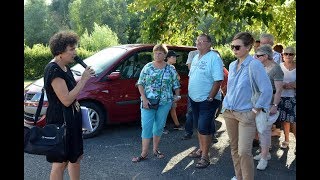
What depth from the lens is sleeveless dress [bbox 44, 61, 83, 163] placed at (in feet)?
11.1

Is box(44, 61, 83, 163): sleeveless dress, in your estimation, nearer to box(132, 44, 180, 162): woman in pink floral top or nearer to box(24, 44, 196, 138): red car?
box(132, 44, 180, 162): woman in pink floral top

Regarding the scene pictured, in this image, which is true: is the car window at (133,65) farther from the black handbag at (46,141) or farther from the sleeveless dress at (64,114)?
the black handbag at (46,141)

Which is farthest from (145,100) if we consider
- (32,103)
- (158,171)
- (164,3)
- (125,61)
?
(164,3)

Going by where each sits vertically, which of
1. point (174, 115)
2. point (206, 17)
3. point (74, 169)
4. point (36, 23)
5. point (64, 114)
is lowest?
point (74, 169)

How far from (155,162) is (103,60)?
8.31ft

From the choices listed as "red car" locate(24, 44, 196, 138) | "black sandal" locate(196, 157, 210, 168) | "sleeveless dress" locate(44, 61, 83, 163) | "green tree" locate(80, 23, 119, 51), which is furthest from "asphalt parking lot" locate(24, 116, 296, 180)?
"green tree" locate(80, 23, 119, 51)

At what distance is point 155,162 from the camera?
5434mm

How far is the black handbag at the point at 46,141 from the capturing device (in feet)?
10.8

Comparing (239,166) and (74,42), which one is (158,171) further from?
(74,42)

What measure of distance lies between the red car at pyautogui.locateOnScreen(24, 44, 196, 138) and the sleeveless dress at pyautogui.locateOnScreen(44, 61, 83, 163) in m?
2.90

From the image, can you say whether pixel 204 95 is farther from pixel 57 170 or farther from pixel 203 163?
pixel 57 170

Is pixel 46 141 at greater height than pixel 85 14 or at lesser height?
lesser

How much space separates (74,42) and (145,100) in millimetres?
1931

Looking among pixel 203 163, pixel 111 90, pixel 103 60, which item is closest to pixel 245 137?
pixel 203 163
